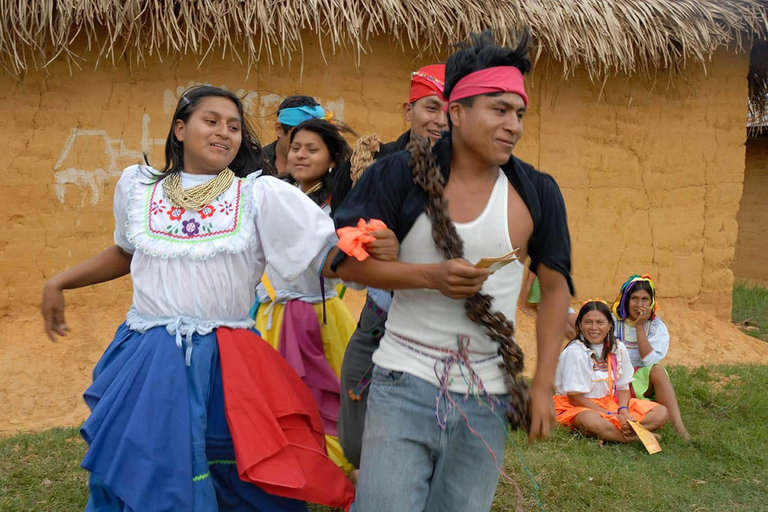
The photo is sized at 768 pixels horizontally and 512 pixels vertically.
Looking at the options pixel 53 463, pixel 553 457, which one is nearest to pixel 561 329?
pixel 553 457

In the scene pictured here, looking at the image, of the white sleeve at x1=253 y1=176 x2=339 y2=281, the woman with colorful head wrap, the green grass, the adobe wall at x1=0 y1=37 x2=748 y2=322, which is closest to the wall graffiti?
the adobe wall at x1=0 y1=37 x2=748 y2=322

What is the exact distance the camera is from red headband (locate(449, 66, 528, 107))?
246cm

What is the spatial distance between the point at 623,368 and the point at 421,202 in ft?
11.8

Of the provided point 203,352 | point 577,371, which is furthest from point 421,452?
point 577,371

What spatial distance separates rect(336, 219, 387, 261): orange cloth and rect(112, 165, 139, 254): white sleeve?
97 centimetres

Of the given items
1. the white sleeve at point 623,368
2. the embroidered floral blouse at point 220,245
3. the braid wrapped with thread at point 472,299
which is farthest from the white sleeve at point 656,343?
the embroidered floral blouse at point 220,245

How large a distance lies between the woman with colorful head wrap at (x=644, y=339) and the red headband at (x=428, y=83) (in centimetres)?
326

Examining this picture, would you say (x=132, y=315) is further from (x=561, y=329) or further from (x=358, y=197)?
(x=561, y=329)

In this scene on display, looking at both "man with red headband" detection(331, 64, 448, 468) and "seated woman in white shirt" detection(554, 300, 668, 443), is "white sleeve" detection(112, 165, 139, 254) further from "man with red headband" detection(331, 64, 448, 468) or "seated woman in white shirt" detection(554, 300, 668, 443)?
"seated woman in white shirt" detection(554, 300, 668, 443)

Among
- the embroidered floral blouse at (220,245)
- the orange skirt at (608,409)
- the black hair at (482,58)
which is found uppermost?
the black hair at (482,58)

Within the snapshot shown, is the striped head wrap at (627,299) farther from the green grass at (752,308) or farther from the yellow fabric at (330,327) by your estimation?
the green grass at (752,308)

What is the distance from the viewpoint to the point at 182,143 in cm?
303

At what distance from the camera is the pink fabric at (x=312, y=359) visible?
3.86 metres

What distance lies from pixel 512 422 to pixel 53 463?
2893mm
